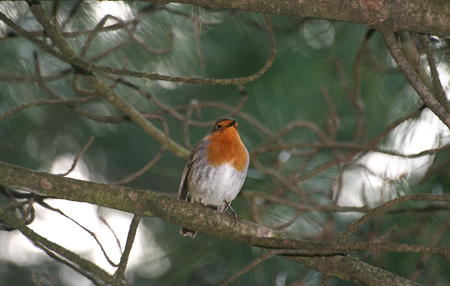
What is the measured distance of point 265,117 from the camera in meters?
4.75

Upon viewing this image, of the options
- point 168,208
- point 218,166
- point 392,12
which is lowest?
point 168,208

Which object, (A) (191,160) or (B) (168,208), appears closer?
(B) (168,208)

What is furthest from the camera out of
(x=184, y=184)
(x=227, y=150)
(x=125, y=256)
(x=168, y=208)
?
(x=184, y=184)

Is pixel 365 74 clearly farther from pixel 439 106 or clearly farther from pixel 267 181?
pixel 439 106

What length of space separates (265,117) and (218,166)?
0.51 meters

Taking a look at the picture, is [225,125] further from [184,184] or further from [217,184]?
[184,184]

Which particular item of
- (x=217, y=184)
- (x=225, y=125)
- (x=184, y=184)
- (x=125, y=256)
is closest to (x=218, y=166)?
(x=217, y=184)

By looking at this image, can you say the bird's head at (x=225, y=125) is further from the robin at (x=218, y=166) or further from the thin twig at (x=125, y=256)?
the thin twig at (x=125, y=256)

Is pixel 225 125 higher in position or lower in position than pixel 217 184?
higher

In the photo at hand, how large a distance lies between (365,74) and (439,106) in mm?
1775

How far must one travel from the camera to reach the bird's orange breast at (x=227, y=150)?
14.8 feet

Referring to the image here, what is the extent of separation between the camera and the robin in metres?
4.50

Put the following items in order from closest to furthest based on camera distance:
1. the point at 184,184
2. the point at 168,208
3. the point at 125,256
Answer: the point at 125,256 → the point at 168,208 → the point at 184,184

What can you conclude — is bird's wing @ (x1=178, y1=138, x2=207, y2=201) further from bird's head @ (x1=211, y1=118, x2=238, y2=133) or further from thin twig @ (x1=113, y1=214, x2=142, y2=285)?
thin twig @ (x1=113, y1=214, x2=142, y2=285)
